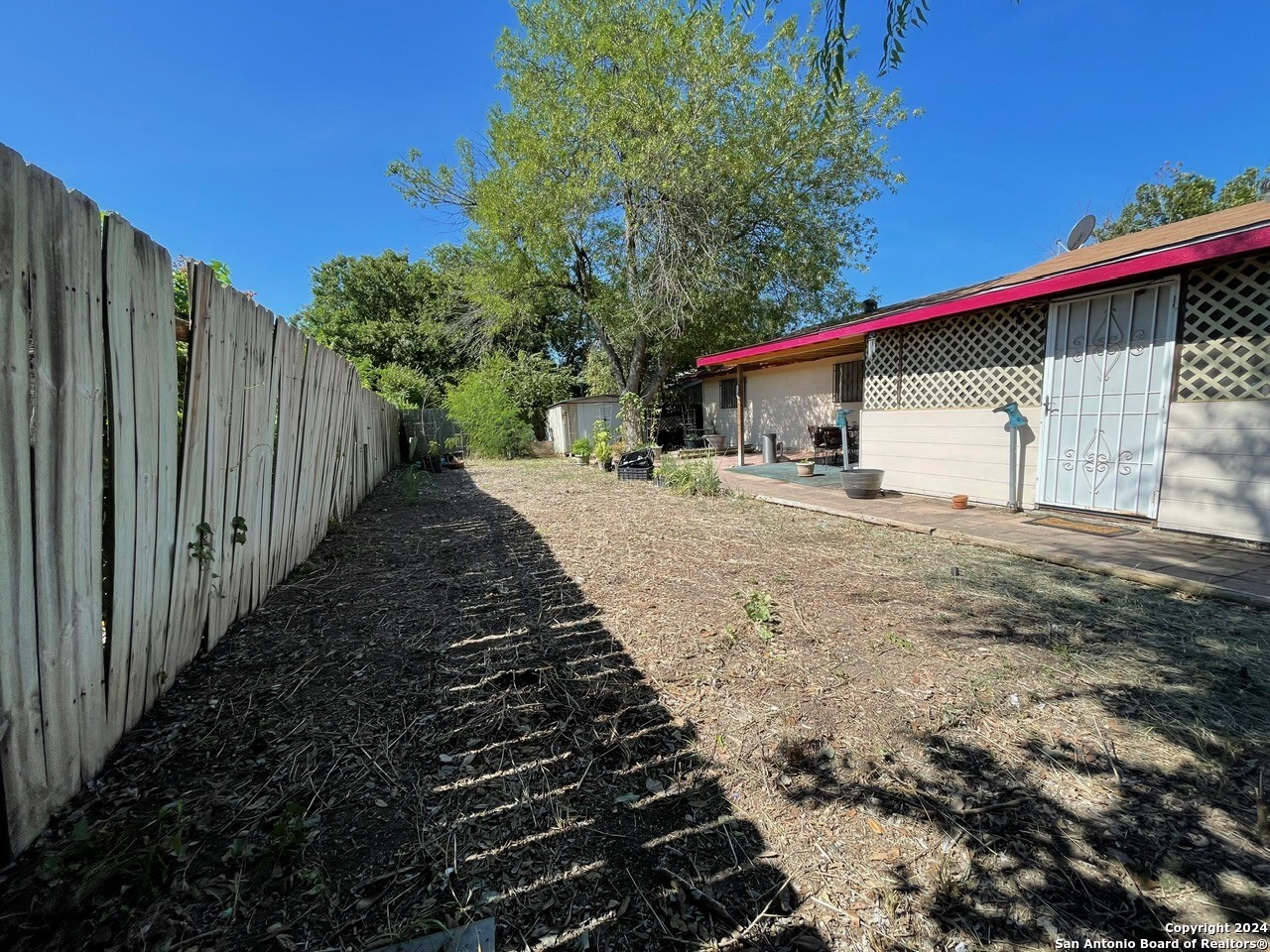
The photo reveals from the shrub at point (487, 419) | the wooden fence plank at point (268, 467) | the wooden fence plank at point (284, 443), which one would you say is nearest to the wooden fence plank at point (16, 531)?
the wooden fence plank at point (268, 467)

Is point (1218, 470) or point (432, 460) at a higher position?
point (1218, 470)

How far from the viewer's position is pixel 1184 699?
2.31m

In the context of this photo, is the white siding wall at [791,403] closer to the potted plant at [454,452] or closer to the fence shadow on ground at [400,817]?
the potted plant at [454,452]

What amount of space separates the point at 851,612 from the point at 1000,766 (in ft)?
4.58

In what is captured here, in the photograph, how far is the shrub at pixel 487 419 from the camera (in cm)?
1559

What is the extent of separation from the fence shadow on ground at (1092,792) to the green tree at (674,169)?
1208 centimetres

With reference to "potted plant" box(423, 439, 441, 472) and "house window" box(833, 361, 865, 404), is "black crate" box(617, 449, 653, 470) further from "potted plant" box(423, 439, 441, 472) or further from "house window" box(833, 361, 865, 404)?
"house window" box(833, 361, 865, 404)

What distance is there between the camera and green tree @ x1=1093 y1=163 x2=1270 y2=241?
1912cm

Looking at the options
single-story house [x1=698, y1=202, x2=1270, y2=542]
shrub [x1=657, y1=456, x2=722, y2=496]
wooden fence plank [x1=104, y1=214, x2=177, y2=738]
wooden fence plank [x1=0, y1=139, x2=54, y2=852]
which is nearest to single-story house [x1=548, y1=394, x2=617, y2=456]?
shrub [x1=657, y1=456, x2=722, y2=496]

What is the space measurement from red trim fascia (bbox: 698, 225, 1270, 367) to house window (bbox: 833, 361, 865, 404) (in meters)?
4.80

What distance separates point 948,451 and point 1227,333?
2.74m

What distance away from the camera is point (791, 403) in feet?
48.2

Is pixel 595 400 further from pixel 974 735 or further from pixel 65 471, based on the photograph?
pixel 65 471

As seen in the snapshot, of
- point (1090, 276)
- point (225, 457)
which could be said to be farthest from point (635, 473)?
point (225, 457)
